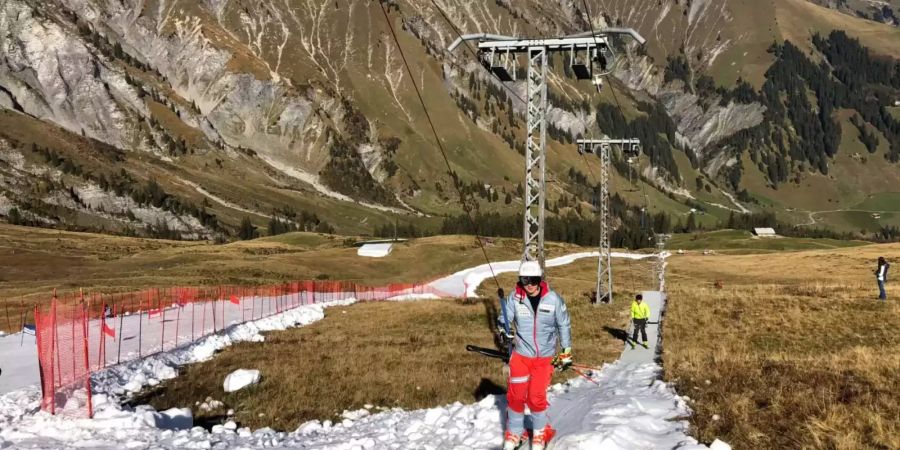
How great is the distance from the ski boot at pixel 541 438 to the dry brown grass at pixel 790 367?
253cm

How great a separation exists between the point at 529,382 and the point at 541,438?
3.13ft

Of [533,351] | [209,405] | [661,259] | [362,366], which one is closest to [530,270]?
[533,351]

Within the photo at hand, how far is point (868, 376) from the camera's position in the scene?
13195mm

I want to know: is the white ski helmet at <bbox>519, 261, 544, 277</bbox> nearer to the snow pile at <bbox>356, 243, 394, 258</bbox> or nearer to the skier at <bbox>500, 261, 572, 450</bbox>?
the skier at <bbox>500, 261, 572, 450</bbox>

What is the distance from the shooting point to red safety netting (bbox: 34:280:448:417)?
46.5 ft

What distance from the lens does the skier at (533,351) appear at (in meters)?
10.4

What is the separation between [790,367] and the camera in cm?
1438

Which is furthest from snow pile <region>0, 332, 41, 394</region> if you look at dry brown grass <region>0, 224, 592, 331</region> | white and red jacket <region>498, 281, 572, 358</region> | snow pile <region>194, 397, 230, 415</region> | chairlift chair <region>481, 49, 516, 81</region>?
chairlift chair <region>481, 49, 516, 81</region>

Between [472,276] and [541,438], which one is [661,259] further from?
[541,438]

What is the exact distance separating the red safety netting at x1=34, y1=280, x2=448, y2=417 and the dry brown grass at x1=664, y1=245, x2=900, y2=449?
42.8 feet

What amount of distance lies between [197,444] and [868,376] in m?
13.9

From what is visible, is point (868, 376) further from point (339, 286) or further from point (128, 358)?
point (339, 286)

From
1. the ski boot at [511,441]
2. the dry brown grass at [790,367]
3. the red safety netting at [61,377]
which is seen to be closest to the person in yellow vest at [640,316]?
the dry brown grass at [790,367]

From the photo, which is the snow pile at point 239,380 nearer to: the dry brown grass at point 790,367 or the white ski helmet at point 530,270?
the white ski helmet at point 530,270
